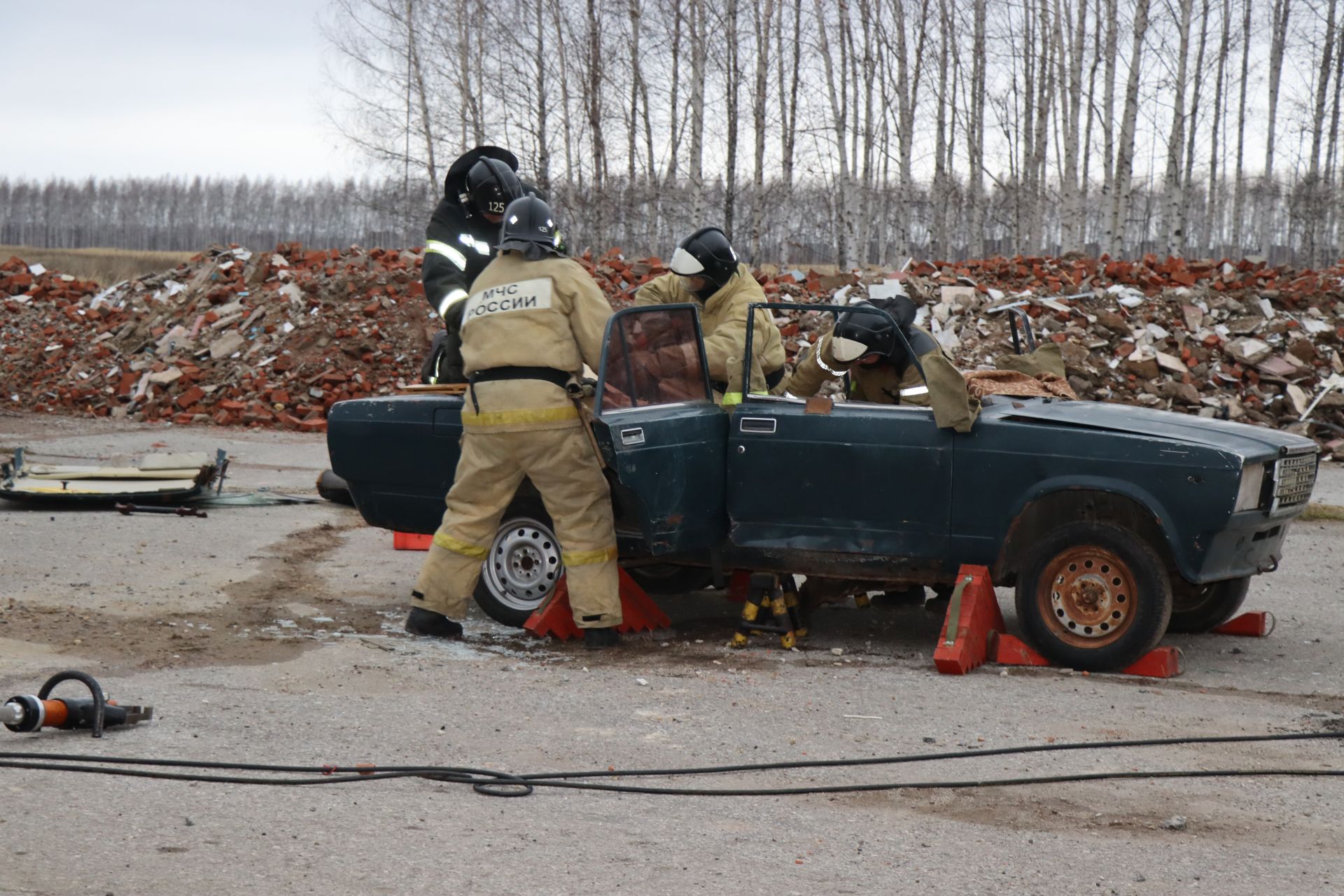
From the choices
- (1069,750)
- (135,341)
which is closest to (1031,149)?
(135,341)

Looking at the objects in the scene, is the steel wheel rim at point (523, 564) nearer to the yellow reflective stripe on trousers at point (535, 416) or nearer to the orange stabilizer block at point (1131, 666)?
the yellow reflective stripe on trousers at point (535, 416)

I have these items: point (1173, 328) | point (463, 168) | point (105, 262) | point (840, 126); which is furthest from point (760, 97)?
point (105, 262)

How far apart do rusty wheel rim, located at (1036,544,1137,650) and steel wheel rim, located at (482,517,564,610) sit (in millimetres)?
2449

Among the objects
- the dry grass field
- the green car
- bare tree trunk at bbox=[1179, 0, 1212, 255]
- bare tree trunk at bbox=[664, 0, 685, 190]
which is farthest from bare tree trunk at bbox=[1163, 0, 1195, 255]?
the dry grass field

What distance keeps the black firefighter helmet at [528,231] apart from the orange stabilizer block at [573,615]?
63.4 inches

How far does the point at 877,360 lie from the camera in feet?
23.2

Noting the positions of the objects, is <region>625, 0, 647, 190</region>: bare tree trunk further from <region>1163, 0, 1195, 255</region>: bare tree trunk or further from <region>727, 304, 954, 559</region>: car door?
<region>727, 304, 954, 559</region>: car door

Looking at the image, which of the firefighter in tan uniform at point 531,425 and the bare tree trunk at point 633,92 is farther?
the bare tree trunk at point 633,92

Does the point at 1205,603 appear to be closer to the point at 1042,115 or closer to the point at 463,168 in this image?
the point at 463,168

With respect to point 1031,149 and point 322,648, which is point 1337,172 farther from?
point 322,648

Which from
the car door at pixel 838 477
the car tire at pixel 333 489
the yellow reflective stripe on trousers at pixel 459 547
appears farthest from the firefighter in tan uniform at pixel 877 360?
the car tire at pixel 333 489

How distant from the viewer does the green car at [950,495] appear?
6.06 metres

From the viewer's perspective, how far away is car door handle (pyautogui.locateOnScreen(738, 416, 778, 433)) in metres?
6.70

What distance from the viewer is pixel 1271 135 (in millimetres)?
33125
